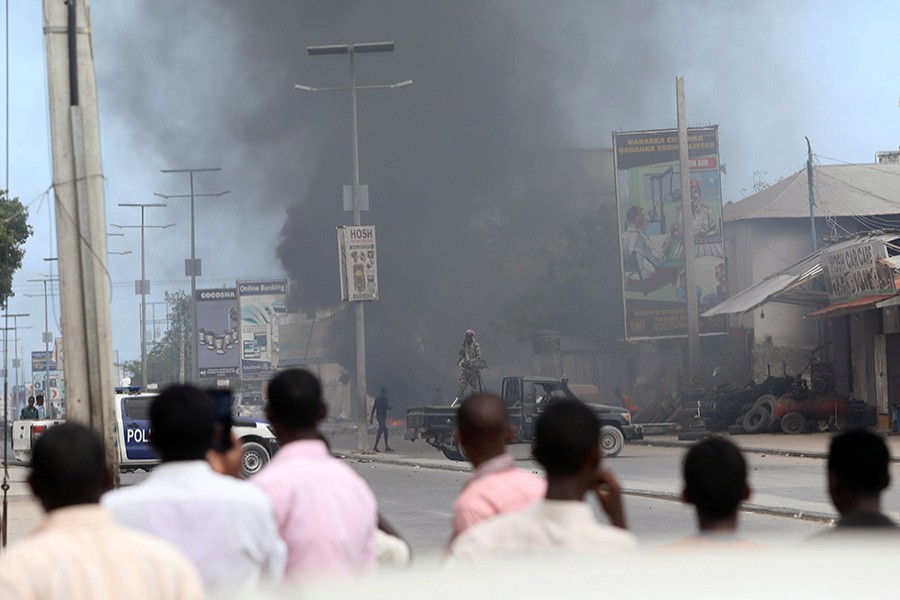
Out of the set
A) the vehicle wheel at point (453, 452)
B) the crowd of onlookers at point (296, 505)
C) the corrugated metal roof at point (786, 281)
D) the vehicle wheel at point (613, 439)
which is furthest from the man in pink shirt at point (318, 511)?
the corrugated metal roof at point (786, 281)

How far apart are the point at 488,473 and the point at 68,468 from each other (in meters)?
1.49

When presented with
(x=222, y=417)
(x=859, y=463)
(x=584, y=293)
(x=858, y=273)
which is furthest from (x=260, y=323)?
(x=859, y=463)

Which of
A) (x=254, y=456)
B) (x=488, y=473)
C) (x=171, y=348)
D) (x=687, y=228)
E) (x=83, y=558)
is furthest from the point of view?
(x=171, y=348)

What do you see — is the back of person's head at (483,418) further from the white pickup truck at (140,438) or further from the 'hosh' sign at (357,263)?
the 'hosh' sign at (357,263)

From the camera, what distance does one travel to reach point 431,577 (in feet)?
8.43

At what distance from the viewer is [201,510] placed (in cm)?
381

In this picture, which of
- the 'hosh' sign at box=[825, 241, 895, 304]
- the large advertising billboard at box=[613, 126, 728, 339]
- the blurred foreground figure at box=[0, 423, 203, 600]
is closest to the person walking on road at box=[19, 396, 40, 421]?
the large advertising billboard at box=[613, 126, 728, 339]

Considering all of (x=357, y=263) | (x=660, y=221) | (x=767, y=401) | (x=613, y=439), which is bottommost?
(x=613, y=439)

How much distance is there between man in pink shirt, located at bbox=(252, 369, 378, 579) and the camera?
4.13 metres

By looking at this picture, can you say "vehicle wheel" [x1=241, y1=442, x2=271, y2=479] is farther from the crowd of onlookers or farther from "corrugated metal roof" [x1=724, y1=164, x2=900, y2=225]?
"corrugated metal roof" [x1=724, y1=164, x2=900, y2=225]

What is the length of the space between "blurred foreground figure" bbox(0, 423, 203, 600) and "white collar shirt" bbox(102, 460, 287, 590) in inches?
22.1

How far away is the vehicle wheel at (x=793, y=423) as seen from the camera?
34.2 meters

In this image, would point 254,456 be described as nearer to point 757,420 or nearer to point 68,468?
point 757,420

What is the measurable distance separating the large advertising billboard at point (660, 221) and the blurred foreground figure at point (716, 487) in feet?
121
